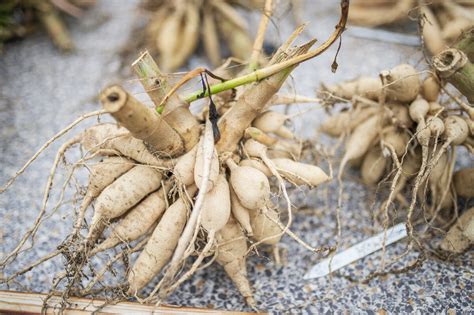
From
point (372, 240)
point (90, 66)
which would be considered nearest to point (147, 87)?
point (372, 240)

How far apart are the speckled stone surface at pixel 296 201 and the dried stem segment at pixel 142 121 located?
0.91ft

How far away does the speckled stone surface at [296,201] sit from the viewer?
105 centimetres

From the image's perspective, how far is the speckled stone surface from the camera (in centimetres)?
105

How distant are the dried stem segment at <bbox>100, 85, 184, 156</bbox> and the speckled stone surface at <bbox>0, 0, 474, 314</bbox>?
0.28 m

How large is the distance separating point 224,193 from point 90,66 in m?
1.27

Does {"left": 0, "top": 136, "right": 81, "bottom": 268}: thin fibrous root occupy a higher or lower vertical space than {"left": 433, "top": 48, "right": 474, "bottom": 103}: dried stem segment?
higher

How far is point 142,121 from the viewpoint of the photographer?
892mm

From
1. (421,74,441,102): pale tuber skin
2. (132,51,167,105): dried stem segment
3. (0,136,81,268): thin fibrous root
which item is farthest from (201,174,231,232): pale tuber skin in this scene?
(421,74,441,102): pale tuber skin

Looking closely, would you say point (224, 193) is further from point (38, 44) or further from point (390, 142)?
point (38, 44)

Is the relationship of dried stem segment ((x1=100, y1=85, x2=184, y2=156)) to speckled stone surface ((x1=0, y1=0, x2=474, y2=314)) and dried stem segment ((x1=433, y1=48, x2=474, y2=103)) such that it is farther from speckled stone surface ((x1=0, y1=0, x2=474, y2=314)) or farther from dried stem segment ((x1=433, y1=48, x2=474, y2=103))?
dried stem segment ((x1=433, y1=48, x2=474, y2=103))

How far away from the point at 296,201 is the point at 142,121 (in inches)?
24.9

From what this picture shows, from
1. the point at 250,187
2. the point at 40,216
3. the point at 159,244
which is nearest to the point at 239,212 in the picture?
the point at 250,187

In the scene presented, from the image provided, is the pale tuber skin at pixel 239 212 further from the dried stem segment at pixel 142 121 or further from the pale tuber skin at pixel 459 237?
the pale tuber skin at pixel 459 237

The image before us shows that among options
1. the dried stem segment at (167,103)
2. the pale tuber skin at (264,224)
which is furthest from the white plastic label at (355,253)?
the dried stem segment at (167,103)
